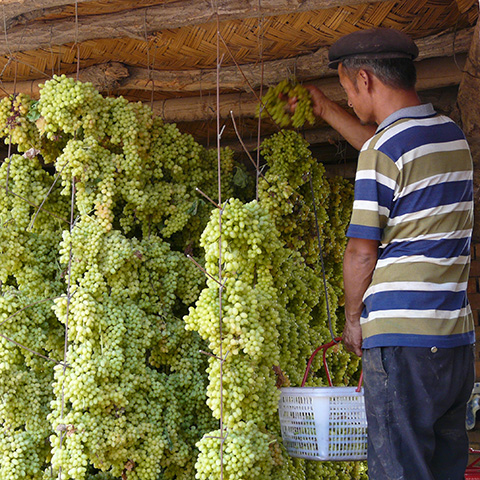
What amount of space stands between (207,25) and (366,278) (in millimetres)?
1465

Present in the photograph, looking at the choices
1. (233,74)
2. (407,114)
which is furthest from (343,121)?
(233,74)

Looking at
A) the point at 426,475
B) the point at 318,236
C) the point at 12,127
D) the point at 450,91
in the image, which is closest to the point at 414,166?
the point at 426,475

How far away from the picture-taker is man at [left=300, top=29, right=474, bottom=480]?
2064 millimetres

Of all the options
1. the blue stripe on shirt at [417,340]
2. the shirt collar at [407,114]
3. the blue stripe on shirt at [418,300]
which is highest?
the shirt collar at [407,114]

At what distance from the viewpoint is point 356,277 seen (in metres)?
2.23

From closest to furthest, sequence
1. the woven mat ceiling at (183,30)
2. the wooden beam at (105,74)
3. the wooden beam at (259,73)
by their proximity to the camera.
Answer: the woven mat ceiling at (183,30), the wooden beam at (259,73), the wooden beam at (105,74)

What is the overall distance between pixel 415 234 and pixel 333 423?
0.71m

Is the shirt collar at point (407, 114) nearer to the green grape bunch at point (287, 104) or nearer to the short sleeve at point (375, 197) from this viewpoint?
the short sleeve at point (375, 197)

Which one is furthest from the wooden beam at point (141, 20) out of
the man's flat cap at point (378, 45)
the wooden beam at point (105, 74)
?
the man's flat cap at point (378, 45)

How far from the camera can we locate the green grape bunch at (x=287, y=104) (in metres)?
2.86

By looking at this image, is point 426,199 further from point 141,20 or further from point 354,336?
point 141,20

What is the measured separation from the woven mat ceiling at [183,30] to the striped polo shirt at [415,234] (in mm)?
878

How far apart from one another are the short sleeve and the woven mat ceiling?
0.89m

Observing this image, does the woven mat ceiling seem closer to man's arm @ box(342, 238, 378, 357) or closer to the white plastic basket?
man's arm @ box(342, 238, 378, 357)
